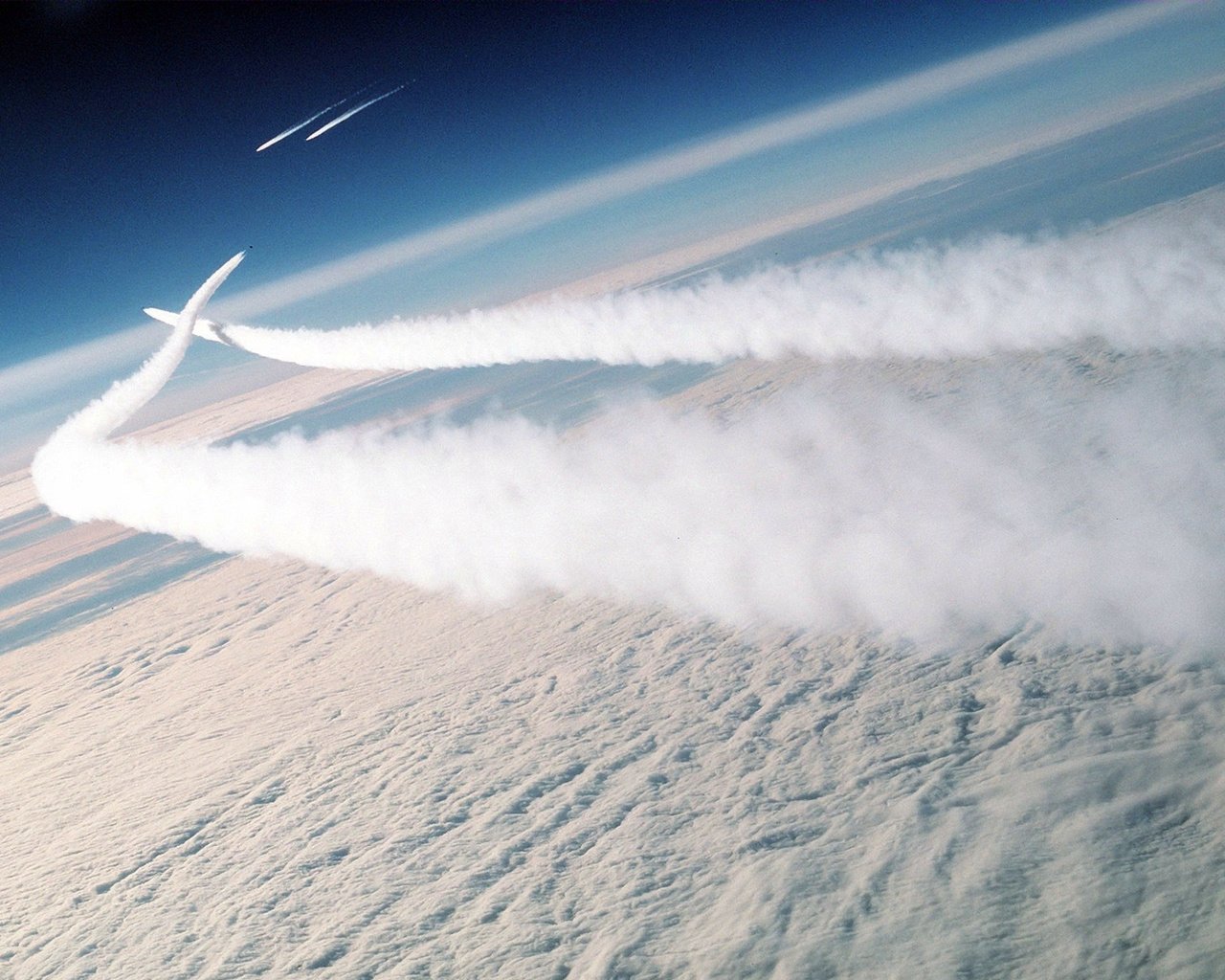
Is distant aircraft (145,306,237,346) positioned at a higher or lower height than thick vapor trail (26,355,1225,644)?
higher

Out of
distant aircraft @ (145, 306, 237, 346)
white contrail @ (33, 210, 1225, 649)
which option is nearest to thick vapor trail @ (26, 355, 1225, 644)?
white contrail @ (33, 210, 1225, 649)

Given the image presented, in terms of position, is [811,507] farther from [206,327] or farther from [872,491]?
[206,327]

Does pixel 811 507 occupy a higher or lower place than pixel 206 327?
lower

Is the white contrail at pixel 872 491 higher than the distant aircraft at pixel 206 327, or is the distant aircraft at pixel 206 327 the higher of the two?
the distant aircraft at pixel 206 327

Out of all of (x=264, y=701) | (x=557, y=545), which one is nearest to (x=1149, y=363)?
(x=557, y=545)

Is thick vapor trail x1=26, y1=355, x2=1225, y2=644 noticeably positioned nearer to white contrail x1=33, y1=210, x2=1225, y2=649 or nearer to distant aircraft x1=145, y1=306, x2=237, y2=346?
white contrail x1=33, y1=210, x2=1225, y2=649

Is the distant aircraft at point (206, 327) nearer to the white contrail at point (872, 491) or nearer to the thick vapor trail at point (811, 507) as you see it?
the white contrail at point (872, 491)

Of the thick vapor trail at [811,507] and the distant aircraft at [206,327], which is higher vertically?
the distant aircraft at [206,327]

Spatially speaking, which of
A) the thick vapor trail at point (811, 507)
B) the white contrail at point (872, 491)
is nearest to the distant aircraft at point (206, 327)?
the white contrail at point (872, 491)

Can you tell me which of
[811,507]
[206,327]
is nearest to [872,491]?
[811,507]

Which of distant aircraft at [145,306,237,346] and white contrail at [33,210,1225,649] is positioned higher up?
distant aircraft at [145,306,237,346]

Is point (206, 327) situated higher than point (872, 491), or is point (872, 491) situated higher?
point (206, 327)
